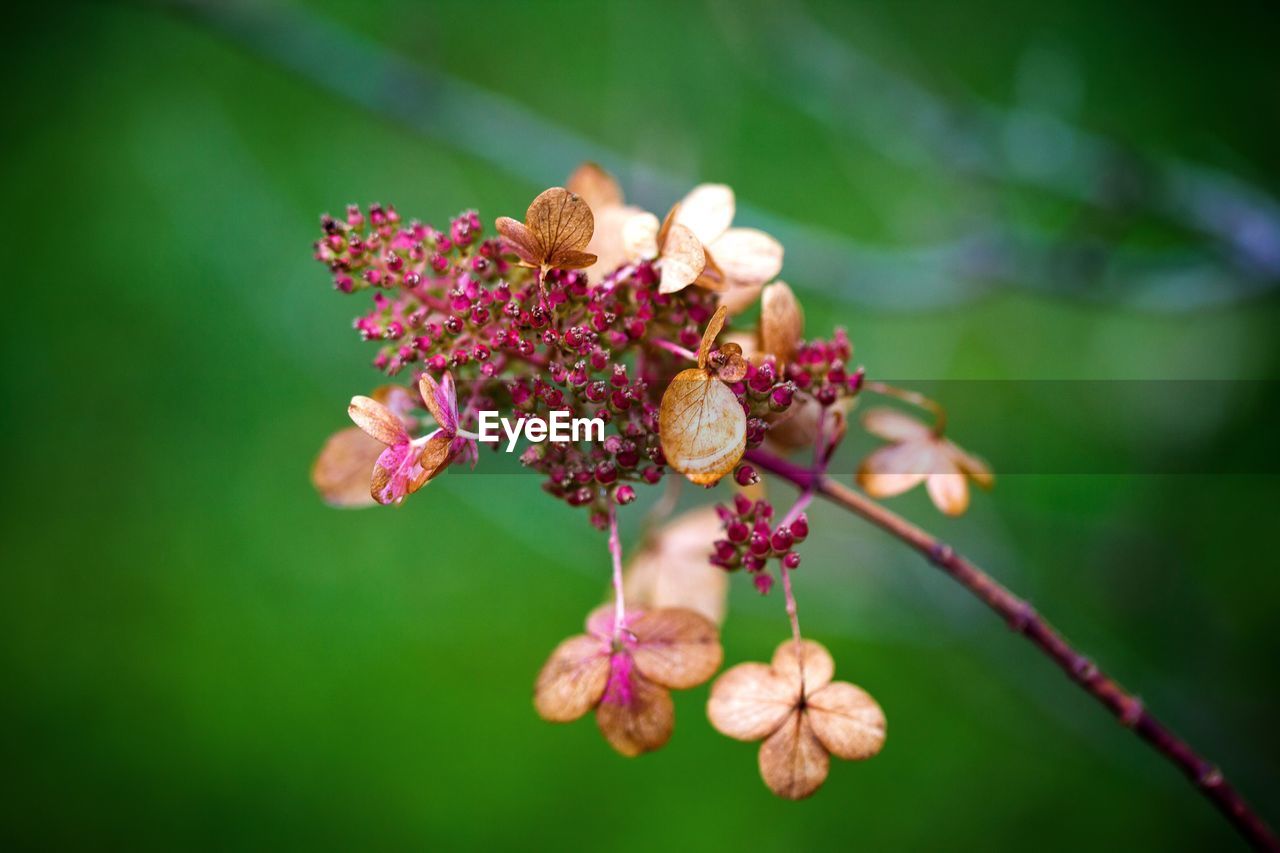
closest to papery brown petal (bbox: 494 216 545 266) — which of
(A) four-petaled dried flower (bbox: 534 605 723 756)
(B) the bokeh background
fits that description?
(A) four-petaled dried flower (bbox: 534 605 723 756)

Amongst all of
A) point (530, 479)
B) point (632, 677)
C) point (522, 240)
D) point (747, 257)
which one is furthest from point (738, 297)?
point (530, 479)

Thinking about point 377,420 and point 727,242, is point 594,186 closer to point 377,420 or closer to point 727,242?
point 727,242

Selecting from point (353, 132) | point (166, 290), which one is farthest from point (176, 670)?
point (353, 132)

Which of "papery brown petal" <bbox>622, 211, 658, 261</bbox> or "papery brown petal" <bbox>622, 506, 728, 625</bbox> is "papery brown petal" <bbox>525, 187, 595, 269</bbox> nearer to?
"papery brown petal" <bbox>622, 211, 658, 261</bbox>

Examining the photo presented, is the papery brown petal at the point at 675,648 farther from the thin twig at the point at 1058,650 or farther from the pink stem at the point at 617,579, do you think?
the thin twig at the point at 1058,650

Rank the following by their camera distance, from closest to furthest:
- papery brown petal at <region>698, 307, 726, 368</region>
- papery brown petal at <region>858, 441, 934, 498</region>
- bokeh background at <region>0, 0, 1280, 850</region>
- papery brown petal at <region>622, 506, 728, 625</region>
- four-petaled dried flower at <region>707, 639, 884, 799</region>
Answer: papery brown petal at <region>698, 307, 726, 368</region>, four-petaled dried flower at <region>707, 639, 884, 799</region>, papery brown petal at <region>858, 441, 934, 498</region>, papery brown petal at <region>622, 506, 728, 625</region>, bokeh background at <region>0, 0, 1280, 850</region>

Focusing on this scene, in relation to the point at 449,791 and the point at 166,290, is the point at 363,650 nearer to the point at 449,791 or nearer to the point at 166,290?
the point at 449,791
